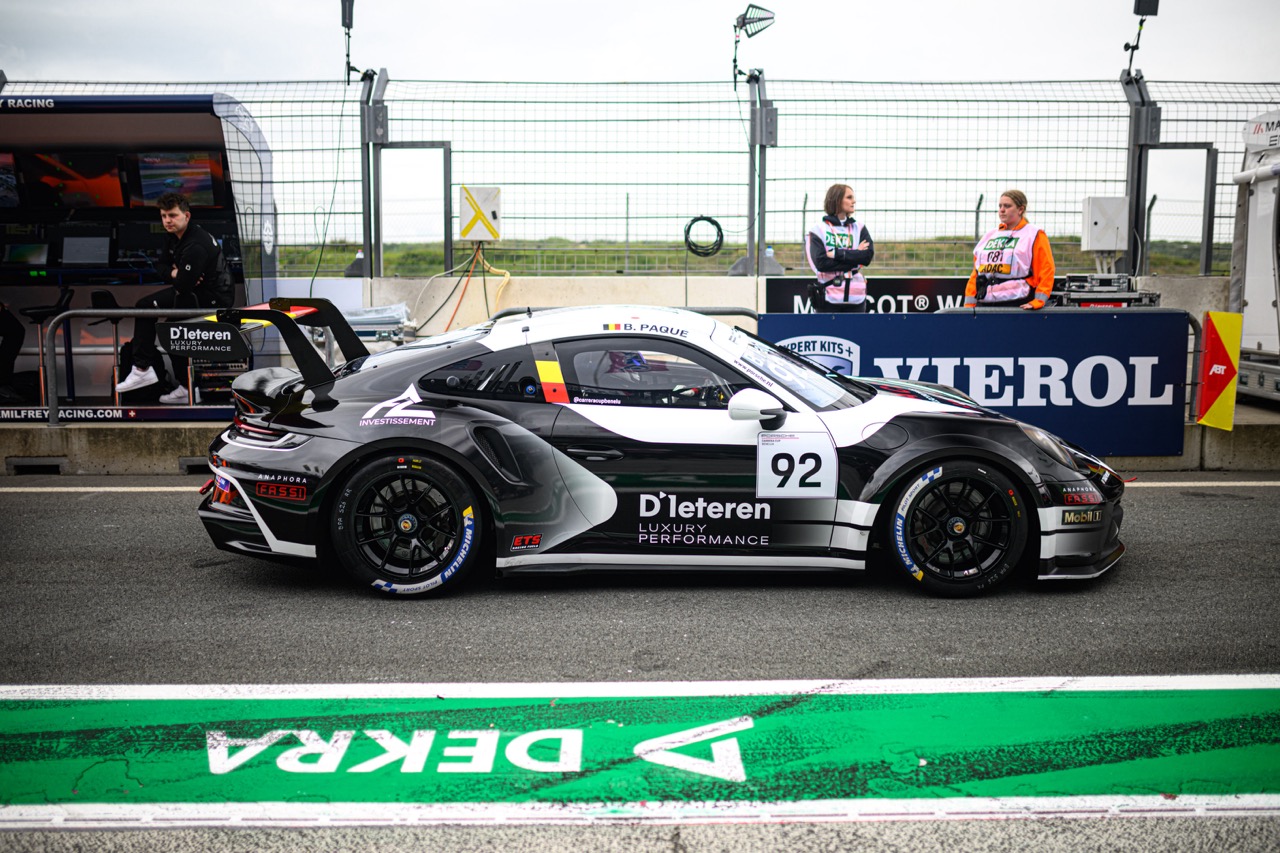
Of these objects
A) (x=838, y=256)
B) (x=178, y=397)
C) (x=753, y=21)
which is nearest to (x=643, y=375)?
(x=838, y=256)

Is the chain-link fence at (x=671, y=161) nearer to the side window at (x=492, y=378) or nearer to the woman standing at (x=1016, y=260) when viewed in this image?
the woman standing at (x=1016, y=260)

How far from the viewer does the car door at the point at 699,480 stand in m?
5.27

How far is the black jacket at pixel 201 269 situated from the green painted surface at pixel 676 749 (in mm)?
5678

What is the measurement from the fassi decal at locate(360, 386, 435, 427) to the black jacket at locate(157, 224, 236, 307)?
460 centimetres

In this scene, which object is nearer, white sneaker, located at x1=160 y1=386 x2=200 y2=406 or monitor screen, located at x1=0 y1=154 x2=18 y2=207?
white sneaker, located at x1=160 y1=386 x2=200 y2=406

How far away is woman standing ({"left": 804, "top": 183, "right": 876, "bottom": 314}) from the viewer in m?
9.87

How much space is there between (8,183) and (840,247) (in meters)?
8.51

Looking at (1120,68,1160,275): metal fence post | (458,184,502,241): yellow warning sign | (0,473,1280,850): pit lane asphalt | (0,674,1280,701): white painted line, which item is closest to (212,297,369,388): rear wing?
(0,473,1280,850): pit lane asphalt

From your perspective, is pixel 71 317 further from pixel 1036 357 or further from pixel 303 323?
pixel 1036 357

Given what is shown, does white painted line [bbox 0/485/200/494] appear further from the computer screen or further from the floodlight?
the floodlight

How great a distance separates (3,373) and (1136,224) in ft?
36.4

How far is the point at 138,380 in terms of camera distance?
366 inches

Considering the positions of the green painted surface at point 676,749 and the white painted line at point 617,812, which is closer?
the white painted line at point 617,812

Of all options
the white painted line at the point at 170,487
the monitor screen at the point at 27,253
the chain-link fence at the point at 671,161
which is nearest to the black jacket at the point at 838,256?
the chain-link fence at the point at 671,161
